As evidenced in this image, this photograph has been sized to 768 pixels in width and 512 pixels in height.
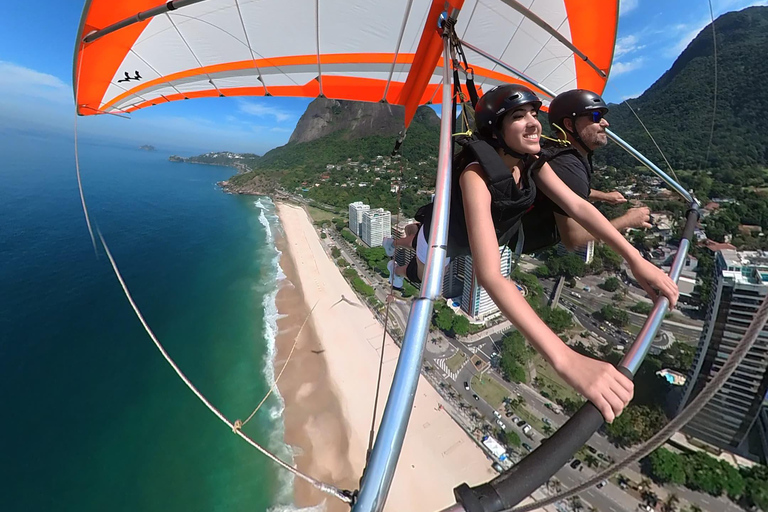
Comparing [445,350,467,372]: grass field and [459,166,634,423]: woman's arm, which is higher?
[459,166,634,423]: woman's arm

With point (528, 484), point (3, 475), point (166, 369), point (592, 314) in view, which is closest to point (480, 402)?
point (592, 314)

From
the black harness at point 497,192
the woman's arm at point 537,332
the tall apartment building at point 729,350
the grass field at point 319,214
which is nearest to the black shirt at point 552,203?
the black harness at point 497,192

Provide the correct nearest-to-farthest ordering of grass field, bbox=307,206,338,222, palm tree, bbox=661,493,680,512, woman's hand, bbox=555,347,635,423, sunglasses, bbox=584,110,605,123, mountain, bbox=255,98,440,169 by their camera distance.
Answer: woman's hand, bbox=555,347,635,423 → sunglasses, bbox=584,110,605,123 → palm tree, bbox=661,493,680,512 → grass field, bbox=307,206,338,222 → mountain, bbox=255,98,440,169

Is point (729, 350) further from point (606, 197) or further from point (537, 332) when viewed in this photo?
point (537, 332)

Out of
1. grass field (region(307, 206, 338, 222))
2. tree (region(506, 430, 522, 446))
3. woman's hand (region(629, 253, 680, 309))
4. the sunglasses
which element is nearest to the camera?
woman's hand (region(629, 253, 680, 309))

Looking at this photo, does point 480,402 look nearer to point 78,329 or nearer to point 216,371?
point 216,371

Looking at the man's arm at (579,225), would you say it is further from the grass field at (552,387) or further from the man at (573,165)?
the grass field at (552,387)

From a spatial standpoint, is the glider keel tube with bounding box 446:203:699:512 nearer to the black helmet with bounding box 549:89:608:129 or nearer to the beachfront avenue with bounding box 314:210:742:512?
the black helmet with bounding box 549:89:608:129

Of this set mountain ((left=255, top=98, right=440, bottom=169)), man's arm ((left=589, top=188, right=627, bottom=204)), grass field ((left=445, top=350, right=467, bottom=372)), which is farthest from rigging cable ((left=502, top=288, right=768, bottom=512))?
mountain ((left=255, top=98, right=440, bottom=169))
